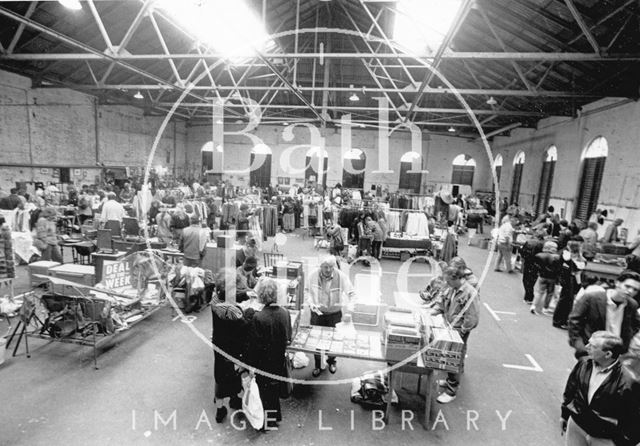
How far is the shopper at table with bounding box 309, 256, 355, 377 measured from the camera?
4453 mm

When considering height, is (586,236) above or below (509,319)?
above

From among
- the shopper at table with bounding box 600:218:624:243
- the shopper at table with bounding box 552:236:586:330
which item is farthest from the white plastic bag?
the shopper at table with bounding box 600:218:624:243

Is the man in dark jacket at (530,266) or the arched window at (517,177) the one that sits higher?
the arched window at (517,177)

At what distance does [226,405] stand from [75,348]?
8.46ft

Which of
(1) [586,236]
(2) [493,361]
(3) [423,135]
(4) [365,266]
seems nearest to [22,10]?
(4) [365,266]

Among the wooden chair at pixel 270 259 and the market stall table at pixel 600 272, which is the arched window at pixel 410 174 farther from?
the market stall table at pixel 600 272

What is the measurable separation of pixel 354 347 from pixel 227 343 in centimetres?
136

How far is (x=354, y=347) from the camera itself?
12.2 ft

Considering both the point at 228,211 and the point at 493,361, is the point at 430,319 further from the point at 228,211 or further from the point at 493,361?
the point at 228,211

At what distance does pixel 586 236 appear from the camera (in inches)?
328

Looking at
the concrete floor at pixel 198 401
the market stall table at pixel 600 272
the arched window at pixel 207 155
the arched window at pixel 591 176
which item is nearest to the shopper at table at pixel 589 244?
the market stall table at pixel 600 272

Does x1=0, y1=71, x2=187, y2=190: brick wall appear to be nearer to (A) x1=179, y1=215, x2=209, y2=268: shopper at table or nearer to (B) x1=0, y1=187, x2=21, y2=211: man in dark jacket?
(B) x1=0, y1=187, x2=21, y2=211: man in dark jacket

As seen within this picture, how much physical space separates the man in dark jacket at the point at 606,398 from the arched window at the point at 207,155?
83.6 ft

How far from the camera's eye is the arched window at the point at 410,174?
24.0 metres
